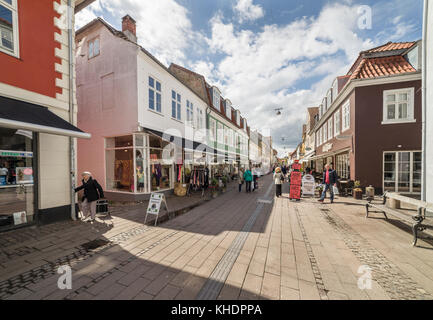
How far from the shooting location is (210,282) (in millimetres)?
2646

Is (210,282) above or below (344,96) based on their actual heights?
below

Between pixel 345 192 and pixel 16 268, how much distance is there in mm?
13024

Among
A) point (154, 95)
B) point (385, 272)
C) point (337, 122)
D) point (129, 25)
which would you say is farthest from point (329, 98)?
point (129, 25)

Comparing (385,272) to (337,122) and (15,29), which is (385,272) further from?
(337,122)

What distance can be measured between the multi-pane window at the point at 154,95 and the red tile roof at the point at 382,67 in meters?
11.2

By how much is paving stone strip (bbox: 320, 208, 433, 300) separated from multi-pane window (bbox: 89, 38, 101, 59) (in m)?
13.9

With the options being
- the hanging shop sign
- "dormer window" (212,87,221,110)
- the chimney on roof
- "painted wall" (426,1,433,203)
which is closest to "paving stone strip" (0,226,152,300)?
the hanging shop sign

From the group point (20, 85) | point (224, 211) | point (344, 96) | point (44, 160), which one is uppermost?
point (344, 96)

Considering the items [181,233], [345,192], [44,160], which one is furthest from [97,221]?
[345,192]

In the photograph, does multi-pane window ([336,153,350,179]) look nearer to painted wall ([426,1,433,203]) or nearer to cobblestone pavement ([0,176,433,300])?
painted wall ([426,1,433,203])

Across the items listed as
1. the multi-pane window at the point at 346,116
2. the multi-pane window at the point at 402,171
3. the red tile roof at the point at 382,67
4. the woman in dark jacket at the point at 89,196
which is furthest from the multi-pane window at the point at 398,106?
the woman in dark jacket at the point at 89,196

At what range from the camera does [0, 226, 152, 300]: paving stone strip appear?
2.53 m

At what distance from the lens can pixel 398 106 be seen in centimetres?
944

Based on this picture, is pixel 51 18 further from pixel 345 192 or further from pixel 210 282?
pixel 345 192
